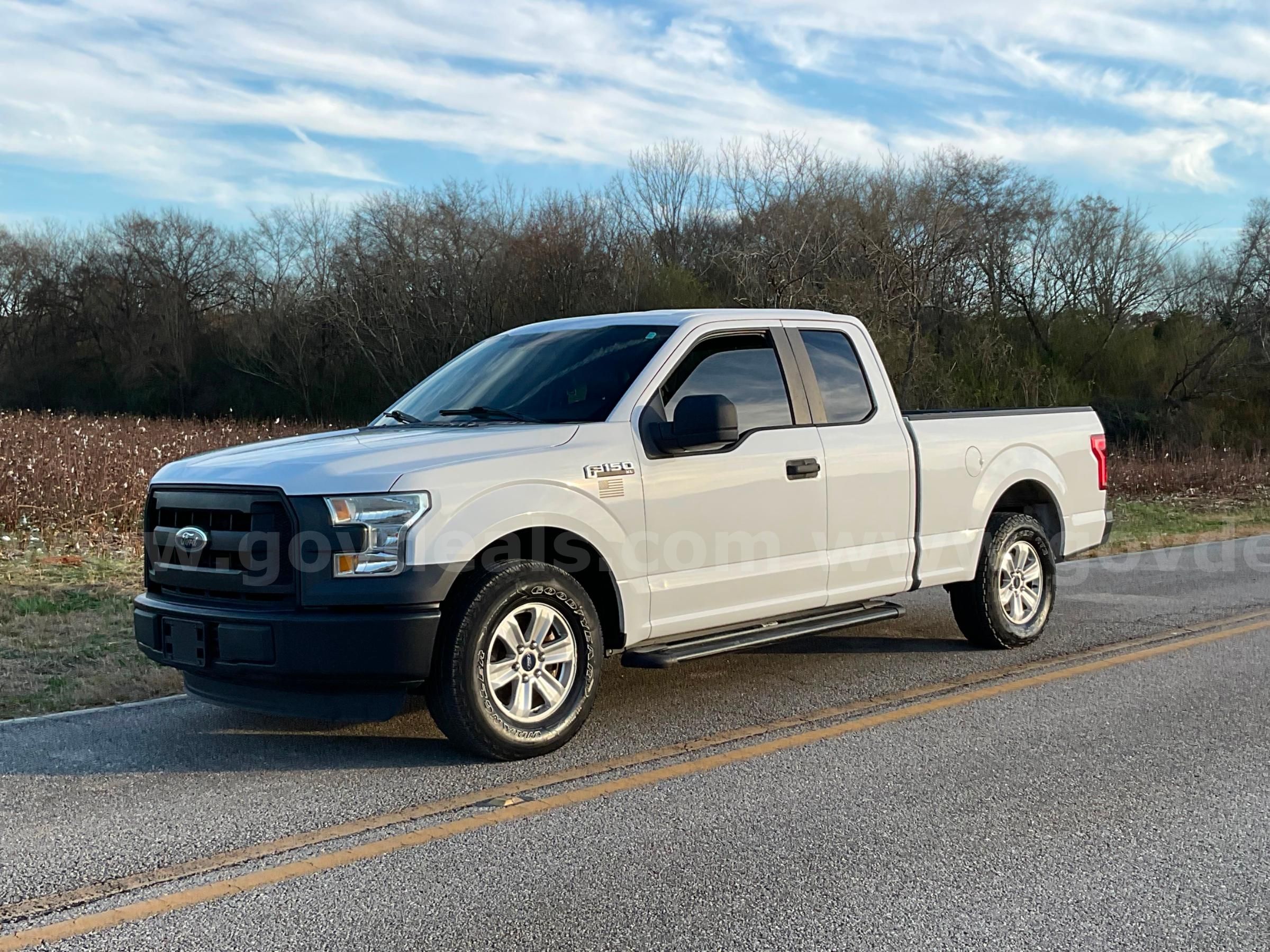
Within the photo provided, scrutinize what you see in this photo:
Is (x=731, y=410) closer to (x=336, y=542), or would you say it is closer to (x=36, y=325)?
(x=336, y=542)

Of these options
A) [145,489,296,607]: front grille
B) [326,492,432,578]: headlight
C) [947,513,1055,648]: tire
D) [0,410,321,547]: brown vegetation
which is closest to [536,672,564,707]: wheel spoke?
[326,492,432,578]: headlight

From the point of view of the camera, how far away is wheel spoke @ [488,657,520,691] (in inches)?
209

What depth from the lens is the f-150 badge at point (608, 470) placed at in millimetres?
5617

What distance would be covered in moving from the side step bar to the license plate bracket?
191cm

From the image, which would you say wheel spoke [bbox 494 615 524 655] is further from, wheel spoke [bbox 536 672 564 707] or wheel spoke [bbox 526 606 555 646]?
wheel spoke [bbox 536 672 564 707]

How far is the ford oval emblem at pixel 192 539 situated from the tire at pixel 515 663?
115cm

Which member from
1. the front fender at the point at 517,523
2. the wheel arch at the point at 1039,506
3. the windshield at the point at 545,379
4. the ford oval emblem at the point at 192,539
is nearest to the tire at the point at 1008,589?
the wheel arch at the point at 1039,506

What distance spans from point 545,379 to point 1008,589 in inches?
141

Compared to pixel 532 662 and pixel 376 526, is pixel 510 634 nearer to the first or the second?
pixel 532 662

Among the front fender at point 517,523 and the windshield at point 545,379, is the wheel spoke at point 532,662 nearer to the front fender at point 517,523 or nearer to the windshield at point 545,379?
the front fender at point 517,523

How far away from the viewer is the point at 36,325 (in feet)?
214

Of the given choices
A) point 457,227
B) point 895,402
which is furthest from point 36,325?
point 895,402

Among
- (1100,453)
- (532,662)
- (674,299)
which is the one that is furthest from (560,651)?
(674,299)

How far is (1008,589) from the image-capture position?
7.96 meters
